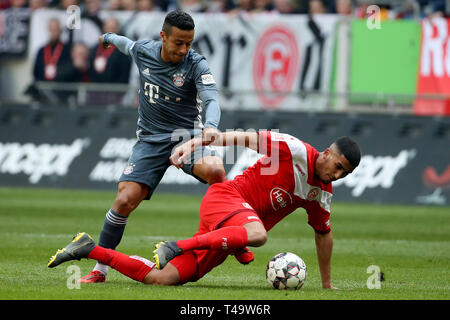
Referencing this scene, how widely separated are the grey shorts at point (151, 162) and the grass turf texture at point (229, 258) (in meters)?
1.01

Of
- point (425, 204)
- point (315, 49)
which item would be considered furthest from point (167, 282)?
point (315, 49)

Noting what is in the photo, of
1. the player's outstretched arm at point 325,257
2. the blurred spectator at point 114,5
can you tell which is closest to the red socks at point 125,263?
the player's outstretched arm at point 325,257

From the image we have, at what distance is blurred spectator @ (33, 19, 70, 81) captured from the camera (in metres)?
19.6

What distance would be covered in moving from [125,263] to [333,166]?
204 centimetres

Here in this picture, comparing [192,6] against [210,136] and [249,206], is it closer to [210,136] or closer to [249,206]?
[249,206]

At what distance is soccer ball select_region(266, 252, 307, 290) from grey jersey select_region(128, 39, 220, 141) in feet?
6.06

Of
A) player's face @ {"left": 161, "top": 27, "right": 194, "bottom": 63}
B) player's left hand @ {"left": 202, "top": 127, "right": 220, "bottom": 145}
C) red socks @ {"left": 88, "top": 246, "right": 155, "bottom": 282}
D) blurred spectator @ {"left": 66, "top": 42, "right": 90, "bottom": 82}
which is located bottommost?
blurred spectator @ {"left": 66, "top": 42, "right": 90, "bottom": 82}

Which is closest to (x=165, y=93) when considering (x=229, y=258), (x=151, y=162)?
(x=151, y=162)

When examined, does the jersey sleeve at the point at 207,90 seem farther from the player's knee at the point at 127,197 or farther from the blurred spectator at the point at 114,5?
the blurred spectator at the point at 114,5

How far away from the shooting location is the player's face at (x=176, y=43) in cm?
807

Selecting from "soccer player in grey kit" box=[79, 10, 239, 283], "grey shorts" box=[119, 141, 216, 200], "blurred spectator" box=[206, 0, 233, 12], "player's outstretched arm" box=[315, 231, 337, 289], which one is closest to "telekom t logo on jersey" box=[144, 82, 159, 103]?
"soccer player in grey kit" box=[79, 10, 239, 283]

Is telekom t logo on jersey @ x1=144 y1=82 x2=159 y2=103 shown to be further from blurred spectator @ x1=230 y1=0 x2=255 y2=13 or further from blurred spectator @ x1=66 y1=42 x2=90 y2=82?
blurred spectator @ x1=230 y1=0 x2=255 y2=13

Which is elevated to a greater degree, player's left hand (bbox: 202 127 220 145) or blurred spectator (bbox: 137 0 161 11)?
player's left hand (bbox: 202 127 220 145)
